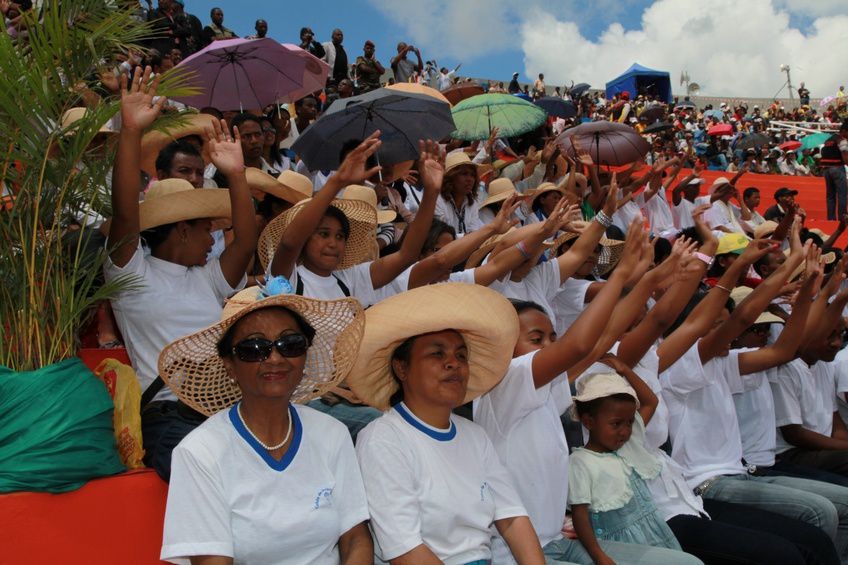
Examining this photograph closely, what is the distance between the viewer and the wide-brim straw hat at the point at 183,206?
12.9 feet

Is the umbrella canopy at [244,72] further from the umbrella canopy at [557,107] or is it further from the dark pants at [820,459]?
the umbrella canopy at [557,107]

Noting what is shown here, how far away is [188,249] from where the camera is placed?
4051 mm

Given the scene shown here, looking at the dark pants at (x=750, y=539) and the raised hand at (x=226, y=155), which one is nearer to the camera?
the raised hand at (x=226, y=155)

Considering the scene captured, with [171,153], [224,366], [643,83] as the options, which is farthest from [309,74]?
[643,83]

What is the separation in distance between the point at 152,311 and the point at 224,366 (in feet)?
2.63

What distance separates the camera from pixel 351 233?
498cm

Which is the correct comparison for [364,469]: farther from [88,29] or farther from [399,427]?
[88,29]

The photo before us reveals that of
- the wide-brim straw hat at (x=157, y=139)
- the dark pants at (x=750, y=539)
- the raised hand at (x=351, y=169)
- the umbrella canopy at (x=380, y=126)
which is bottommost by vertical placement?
the dark pants at (x=750, y=539)

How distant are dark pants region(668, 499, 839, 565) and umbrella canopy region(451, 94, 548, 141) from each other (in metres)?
5.61

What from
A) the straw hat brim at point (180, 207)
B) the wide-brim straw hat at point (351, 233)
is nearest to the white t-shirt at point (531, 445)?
the wide-brim straw hat at point (351, 233)

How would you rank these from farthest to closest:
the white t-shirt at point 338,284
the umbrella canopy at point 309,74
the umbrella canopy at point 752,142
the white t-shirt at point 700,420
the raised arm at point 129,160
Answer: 1. the umbrella canopy at point 752,142
2. the umbrella canopy at point 309,74
3. the white t-shirt at point 700,420
4. the white t-shirt at point 338,284
5. the raised arm at point 129,160

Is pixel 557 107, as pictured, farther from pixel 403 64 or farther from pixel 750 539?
pixel 750 539

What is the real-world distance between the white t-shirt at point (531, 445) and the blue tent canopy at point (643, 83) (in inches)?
1371

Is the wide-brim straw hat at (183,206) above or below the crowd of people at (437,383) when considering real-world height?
above
